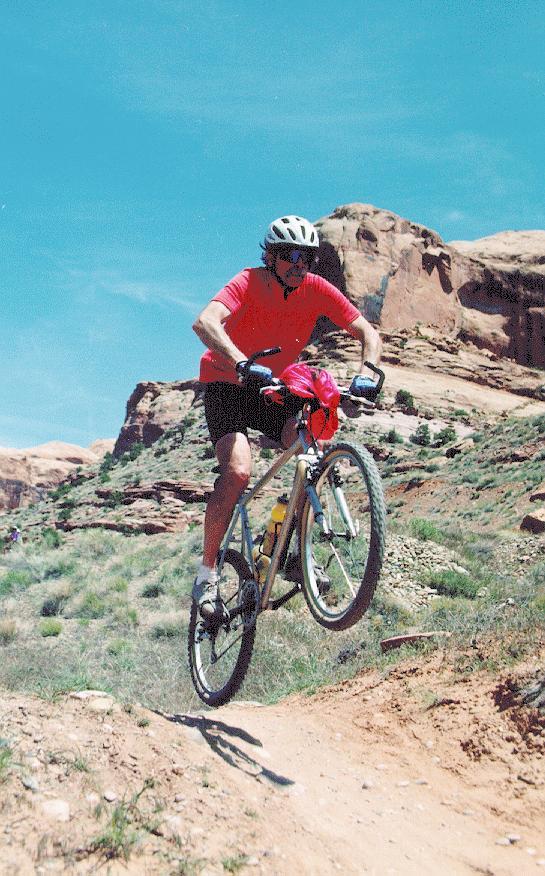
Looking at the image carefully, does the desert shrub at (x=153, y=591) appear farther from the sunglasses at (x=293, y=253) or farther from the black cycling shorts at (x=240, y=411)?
the sunglasses at (x=293, y=253)

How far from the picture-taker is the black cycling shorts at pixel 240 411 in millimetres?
5555

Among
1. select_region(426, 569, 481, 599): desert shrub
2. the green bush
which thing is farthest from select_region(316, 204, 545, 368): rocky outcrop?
the green bush

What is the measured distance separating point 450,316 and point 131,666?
258ft

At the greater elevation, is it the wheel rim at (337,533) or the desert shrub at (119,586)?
the wheel rim at (337,533)

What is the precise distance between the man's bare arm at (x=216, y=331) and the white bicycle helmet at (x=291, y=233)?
56 centimetres

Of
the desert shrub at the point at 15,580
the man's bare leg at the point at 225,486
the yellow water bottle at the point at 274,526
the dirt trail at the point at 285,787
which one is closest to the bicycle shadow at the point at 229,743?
the dirt trail at the point at 285,787

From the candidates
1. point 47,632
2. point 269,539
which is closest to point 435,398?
point 47,632

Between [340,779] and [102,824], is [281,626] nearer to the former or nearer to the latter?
[340,779]

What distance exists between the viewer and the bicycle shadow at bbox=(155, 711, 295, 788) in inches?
188

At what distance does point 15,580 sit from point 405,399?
42.1 m

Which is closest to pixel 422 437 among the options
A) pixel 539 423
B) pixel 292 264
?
pixel 539 423

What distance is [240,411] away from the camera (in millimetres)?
5570

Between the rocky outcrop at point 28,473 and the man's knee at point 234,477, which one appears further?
the rocky outcrop at point 28,473

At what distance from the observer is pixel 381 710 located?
22.3 ft
